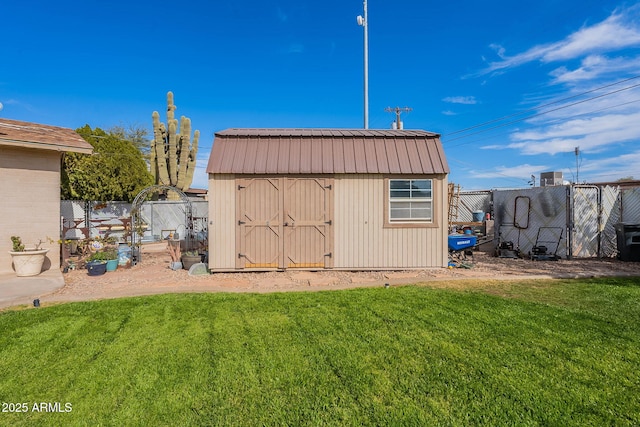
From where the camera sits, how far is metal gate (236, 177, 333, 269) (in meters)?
7.41

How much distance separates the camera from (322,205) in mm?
7500

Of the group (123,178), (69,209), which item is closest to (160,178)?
(123,178)

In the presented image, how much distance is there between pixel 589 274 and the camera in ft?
22.8

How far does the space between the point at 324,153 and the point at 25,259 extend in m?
6.84

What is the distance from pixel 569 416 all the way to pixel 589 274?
625 cm

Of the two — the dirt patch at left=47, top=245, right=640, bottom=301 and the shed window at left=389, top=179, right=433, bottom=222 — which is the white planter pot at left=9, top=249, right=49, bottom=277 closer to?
the dirt patch at left=47, top=245, right=640, bottom=301

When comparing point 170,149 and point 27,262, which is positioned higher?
point 170,149

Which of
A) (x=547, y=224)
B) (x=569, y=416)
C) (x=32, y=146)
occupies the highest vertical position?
(x=32, y=146)

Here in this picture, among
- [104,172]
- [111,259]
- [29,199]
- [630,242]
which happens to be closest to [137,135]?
[104,172]

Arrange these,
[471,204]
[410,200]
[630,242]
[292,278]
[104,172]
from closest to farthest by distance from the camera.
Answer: [292,278] → [410,200] → [630,242] → [471,204] → [104,172]

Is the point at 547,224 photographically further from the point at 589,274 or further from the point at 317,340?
the point at 317,340

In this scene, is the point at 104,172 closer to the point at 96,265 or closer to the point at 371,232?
the point at 96,265

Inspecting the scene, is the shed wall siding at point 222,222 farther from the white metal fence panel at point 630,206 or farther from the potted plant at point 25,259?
the white metal fence panel at point 630,206

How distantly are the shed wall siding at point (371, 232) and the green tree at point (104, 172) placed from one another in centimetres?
1216
